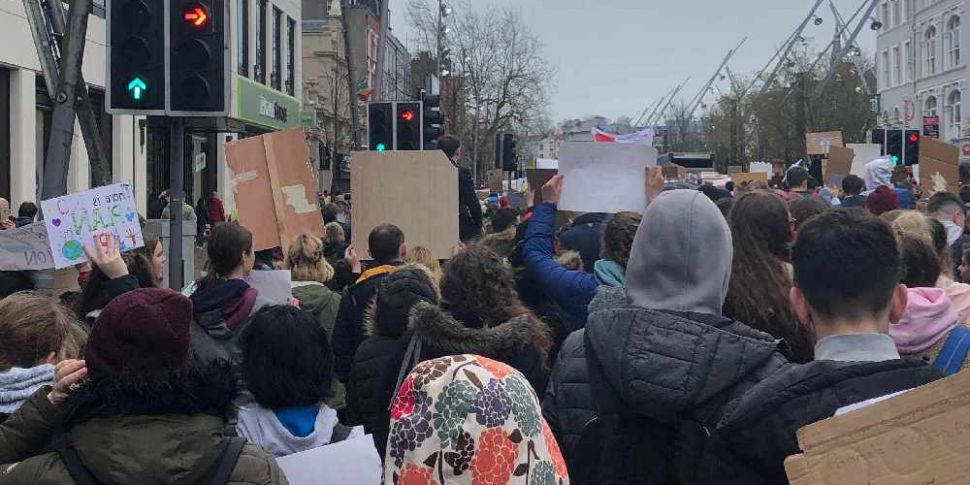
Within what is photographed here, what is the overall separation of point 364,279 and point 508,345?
221cm

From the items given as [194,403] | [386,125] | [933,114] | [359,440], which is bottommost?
[359,440]

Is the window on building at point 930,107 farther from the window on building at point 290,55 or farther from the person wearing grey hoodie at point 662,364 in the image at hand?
the person wearing grey hoodie at point 662,364

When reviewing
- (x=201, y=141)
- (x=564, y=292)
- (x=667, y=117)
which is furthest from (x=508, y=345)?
(x=667, y=117)

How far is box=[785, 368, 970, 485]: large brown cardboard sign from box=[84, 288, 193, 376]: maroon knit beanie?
5.41ft

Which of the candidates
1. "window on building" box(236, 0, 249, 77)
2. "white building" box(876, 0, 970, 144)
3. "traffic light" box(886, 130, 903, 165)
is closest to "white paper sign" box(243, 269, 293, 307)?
"traffic light" box(886, 130, 903, 165)

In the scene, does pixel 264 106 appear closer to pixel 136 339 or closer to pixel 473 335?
pixel 473 335

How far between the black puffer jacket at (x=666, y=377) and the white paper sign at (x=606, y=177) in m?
2.87

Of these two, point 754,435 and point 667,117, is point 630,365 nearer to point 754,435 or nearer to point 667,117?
point 754,435

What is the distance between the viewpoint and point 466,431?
2469mm

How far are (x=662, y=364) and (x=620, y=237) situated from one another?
2033 millimetres

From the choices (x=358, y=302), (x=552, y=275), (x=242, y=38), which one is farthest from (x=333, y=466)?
(x=242, y=38)

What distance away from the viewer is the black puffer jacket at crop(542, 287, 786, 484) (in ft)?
9.62

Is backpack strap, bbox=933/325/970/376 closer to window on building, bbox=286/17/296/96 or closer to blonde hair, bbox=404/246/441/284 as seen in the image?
blonde hair, bbox=404/246/441/284

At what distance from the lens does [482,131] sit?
184 feet
